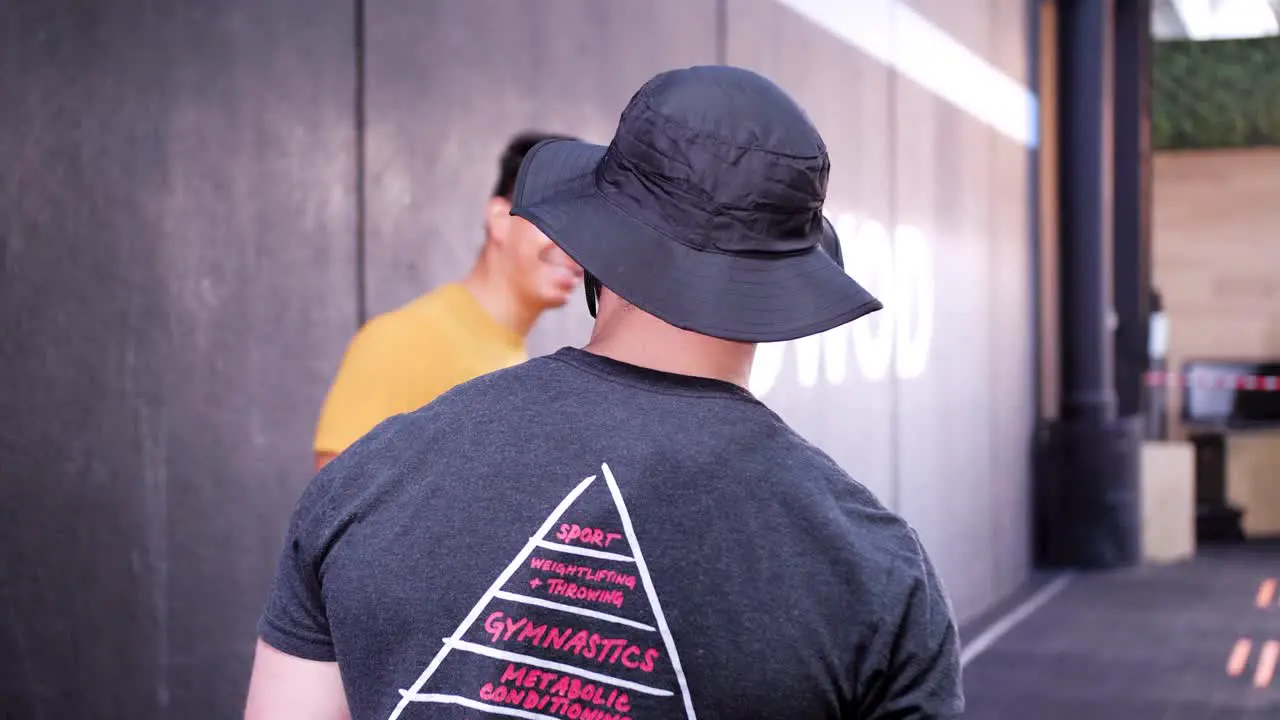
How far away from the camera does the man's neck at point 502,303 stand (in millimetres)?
2791

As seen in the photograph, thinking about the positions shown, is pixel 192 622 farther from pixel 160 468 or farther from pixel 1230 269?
pixel 1230 269

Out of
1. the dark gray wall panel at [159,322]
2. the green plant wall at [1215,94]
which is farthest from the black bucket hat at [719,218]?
the green plant wall at [1215,94]

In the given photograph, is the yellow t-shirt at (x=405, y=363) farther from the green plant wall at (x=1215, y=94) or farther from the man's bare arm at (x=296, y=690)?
the green plant wall at (x=1215, y=94)

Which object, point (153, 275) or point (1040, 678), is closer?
point (153, 275)

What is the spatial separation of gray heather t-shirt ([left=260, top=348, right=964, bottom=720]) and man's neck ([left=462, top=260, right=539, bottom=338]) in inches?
63.2

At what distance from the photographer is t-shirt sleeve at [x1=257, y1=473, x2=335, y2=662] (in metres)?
1.21

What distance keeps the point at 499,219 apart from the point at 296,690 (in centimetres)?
173

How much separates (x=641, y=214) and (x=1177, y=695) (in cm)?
456

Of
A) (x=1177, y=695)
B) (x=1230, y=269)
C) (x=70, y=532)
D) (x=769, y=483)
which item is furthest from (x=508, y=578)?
(x=1230, y=269)

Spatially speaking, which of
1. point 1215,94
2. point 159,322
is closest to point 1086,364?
point 1215,94

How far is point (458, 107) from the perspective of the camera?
3.28 metres

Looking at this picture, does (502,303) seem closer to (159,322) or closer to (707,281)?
(159,322)

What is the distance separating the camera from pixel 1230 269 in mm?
10680

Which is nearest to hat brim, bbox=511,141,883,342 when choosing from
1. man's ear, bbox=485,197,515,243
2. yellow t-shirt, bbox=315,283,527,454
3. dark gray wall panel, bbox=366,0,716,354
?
yellow t-shirt, bbox=315,283,527,454
